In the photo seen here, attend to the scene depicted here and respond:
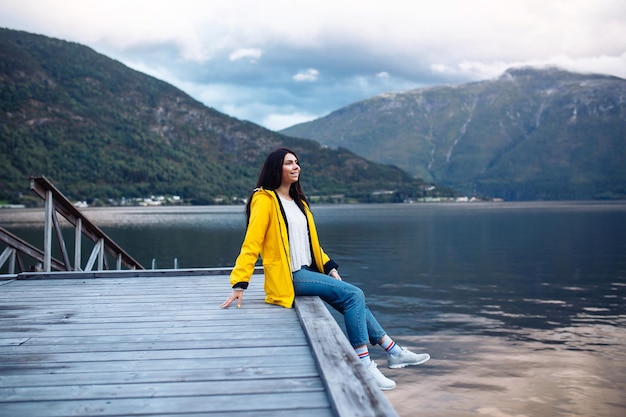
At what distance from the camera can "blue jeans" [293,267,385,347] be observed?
511cm

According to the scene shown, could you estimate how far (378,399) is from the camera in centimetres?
301

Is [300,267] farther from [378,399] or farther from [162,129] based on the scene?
[162,129]

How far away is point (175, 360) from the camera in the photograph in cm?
388

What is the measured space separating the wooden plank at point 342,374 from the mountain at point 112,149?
141 m

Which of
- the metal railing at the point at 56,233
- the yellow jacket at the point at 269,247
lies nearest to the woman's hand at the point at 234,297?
the yellow jacket at the point at 269,247

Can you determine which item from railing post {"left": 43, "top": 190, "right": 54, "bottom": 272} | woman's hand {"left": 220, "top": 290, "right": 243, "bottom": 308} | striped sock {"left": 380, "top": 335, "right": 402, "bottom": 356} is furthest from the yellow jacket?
railing post {"left": 43, "top": 190, "right": 54, "bottom": 272}

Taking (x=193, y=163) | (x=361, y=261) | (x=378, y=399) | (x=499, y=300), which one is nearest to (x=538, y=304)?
(x=499, y=300)

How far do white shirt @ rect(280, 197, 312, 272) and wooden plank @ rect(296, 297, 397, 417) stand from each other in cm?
81

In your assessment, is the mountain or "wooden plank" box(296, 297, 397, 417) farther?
the mountain

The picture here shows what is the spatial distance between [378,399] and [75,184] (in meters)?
150

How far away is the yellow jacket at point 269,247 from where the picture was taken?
5.36 metres

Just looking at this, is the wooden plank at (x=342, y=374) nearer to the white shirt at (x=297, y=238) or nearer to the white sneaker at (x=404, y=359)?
the white shirt at (x=297, y=238)

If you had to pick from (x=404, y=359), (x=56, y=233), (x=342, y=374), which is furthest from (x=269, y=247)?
(x=56, y=233)

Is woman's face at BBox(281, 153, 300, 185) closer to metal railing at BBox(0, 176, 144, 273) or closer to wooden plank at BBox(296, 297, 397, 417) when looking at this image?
wooden plank at BBox(296, 297, 397, 417)
